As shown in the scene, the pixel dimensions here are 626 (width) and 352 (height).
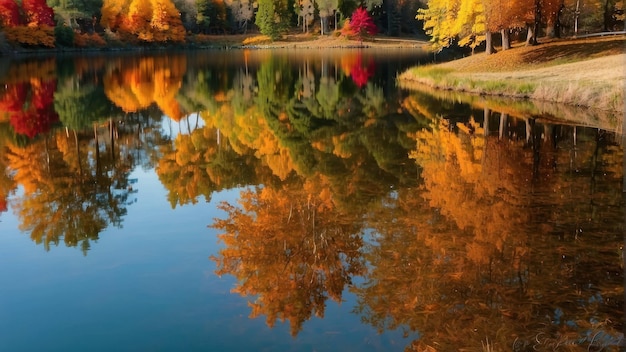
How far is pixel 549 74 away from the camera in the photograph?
36.3 metres

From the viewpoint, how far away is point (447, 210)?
13562 mm

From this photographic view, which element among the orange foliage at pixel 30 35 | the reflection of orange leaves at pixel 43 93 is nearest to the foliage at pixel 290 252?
the reflection of orange leaves at pixel 43 93

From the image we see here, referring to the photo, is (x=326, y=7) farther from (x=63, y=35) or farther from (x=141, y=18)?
(x=63, y=35)

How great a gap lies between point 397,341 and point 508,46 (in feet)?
147

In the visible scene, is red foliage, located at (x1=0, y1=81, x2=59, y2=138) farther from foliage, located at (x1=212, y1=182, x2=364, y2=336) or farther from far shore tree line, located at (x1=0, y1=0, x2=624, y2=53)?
far shore tree line, located at (x1=0, y1=0, x2=624, y2=53)

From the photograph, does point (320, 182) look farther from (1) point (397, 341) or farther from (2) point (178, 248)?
(1) point (397, 341)

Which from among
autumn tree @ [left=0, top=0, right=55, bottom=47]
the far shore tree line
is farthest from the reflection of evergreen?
autumn tree @ [left=0, top=0, right=55, bottom=47]

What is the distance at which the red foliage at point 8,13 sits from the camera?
82.2 metres

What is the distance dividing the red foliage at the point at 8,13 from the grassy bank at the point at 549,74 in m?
61.2

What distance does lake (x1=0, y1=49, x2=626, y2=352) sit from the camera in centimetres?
866

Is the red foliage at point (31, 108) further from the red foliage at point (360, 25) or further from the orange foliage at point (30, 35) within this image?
the red foliage at point (360, 25)

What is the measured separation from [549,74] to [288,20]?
93.6m

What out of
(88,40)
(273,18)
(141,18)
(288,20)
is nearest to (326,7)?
(288,20)

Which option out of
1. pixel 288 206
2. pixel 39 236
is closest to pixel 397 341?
pixel 288 206
